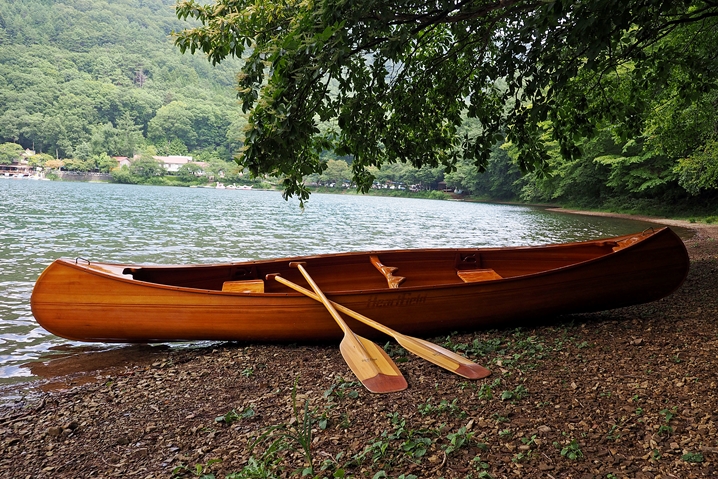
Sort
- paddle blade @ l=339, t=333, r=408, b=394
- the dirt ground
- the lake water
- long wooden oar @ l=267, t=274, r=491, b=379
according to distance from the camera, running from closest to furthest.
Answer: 1. the dirt ground
2. paddle blade @ l=339, t=333, r=408, b=394
3. long wooden oar @ l=267, t=274, r=491, b=379
4. the lake water

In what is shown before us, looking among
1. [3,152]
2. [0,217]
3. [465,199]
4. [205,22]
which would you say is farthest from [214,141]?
[205,22]

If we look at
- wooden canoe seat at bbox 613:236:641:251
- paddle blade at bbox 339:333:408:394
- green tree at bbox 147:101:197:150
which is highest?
green tree at bbox 147:101:197:150

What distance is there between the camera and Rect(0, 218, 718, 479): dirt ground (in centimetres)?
271

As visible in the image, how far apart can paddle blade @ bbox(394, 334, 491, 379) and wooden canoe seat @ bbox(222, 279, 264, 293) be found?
2.33 meters

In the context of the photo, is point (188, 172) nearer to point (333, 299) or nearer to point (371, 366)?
point (333, 299)

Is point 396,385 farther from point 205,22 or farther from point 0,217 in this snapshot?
point 0,217

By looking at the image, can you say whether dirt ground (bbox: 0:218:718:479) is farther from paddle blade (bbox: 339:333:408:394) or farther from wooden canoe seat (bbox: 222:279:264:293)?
wooden canoe seat (bbox: 222:279:264:293)

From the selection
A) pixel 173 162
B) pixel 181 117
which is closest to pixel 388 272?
pixel 173 162

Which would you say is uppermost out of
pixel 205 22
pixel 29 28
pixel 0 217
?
pixel 29 28

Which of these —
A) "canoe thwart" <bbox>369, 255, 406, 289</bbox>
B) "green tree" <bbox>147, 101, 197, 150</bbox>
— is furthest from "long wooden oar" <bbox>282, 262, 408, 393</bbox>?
"green tree" <bbox>147, 101, 197, 150</bbox>

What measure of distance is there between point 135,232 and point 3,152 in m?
90.9

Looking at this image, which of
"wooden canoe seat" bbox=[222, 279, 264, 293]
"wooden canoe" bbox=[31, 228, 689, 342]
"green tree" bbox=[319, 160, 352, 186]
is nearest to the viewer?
"wooden canoe" bbox=[31, 228, 689, 342]

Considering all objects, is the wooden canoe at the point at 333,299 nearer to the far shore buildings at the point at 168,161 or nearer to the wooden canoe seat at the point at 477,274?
the wooden canoe seat at the point at 477,274

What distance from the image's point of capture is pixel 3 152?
8981 cm
